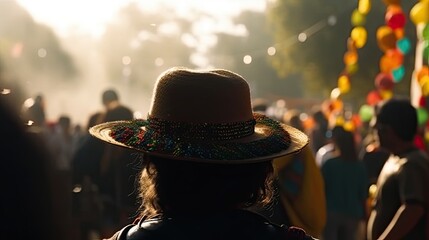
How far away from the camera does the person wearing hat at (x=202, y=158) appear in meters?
2.21

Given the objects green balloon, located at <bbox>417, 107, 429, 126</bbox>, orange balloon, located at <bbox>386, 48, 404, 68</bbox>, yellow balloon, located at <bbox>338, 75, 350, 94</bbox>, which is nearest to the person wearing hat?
green balloon, located at <bbox>417, 107, 429, 126</bbox>

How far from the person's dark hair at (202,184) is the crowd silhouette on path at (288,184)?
0.10 m

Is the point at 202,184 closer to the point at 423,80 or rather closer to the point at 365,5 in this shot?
the point at 423,80

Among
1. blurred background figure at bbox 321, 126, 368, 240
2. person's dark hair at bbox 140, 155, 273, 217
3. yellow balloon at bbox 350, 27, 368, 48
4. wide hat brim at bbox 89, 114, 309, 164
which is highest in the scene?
wide hat brim at bbox 89, 114, 309, 164

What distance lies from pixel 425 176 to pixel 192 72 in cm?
240

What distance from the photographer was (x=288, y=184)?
17.5ft

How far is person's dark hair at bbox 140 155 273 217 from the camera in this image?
2.23 metres

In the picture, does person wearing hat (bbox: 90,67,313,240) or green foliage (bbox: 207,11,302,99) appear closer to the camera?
person wearing hat (bbox: 90,67,313,240)

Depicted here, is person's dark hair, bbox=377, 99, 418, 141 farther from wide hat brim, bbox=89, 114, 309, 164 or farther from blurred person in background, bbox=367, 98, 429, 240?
wide hat brim, bbox=89, 114, 309, 164

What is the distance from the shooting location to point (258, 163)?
2281 millimetres

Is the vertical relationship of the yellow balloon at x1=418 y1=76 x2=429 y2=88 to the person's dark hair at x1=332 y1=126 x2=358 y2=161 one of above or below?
above

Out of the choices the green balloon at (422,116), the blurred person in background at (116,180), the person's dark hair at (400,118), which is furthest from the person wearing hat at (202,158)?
the green balloon at (422,116)

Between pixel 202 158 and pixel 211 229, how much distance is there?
18 cm

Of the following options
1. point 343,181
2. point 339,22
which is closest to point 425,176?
point 343,181
